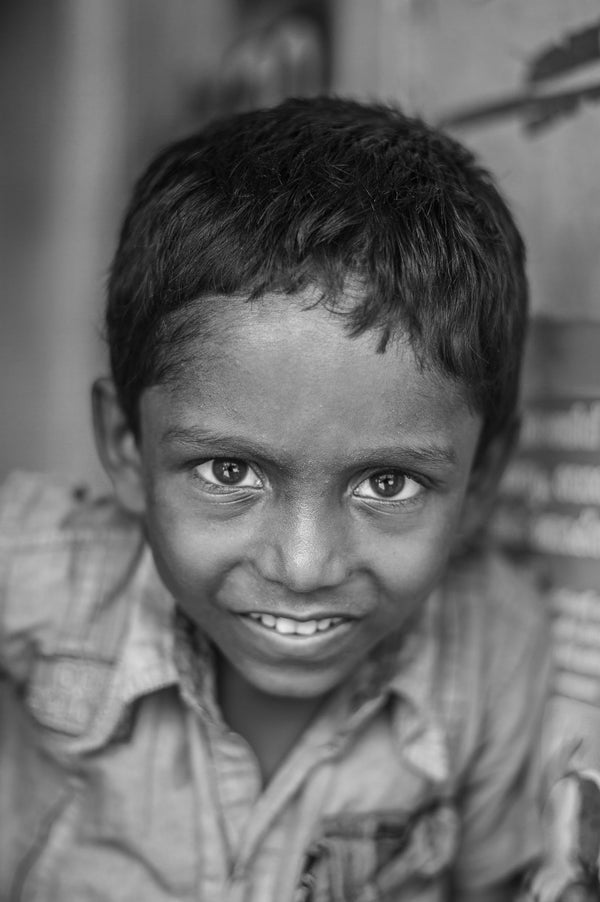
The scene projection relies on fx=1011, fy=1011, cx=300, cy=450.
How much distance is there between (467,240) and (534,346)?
15.2 inches

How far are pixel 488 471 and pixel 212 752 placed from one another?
48cm

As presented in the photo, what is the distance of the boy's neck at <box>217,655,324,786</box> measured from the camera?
4.22 ft

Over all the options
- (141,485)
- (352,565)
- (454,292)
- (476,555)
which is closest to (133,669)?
(141,485)

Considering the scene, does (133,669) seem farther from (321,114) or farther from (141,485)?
(321,114)

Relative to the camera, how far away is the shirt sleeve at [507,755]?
52.3 inches

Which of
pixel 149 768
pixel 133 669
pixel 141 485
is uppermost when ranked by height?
pixel 141 485

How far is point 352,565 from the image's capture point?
101 cm

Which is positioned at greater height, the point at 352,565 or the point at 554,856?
the point at 352,565

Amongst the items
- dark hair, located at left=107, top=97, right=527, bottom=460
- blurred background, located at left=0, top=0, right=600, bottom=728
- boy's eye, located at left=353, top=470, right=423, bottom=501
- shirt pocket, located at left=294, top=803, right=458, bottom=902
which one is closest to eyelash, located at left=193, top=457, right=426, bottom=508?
boy's eye, located at left=353, top=470, right=423, bottom=501

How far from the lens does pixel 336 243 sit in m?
0.95

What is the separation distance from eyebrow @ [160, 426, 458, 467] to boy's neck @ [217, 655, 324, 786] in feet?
1.36

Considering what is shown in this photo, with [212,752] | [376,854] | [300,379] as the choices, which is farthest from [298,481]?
[376,854]

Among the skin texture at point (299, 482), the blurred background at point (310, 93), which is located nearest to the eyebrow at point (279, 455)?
the skin texture at point (299, 482)

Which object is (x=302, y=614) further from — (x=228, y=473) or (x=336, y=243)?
(x=336, y=243)
